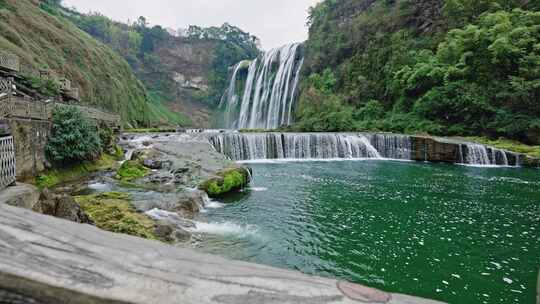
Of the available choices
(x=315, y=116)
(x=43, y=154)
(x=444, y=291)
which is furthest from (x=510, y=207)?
(x=315, y=116)

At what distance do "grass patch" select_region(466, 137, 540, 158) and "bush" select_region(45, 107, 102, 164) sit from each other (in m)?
22.2

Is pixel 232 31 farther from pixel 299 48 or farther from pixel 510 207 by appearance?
pixel 510 207

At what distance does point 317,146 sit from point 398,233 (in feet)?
47.0

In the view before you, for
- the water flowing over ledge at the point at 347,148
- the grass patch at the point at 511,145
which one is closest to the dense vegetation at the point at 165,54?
the water flowing over ledge at the point at 347,148

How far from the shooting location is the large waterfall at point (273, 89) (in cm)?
4144

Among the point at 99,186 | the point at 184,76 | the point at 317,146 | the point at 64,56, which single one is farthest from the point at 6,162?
the point at 184,76

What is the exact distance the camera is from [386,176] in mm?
13906

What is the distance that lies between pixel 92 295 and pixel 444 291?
5283 mm

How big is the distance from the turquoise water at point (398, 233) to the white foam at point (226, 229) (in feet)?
0.08

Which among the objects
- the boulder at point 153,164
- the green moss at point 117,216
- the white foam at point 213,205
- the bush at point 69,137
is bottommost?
the white foam at point 213,205

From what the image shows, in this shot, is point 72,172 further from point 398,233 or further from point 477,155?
point 477,155

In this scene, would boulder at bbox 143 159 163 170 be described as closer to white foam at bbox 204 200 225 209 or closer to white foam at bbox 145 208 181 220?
white foam at bbox 204 200 225 209

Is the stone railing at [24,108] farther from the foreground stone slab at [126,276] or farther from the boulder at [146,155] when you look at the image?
the foreground stone slab at [126,276]

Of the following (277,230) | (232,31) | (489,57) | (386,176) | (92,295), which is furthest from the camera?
(232,31)
